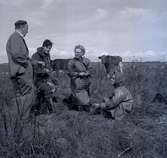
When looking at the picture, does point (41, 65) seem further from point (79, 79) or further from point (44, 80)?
point (79, 79)

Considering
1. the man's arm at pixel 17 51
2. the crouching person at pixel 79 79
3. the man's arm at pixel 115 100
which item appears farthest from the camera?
the crouching person at pixel 79 79

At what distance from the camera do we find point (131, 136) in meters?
6.47

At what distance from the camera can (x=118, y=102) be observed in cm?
759

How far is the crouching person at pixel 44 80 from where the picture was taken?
8023 millimetres

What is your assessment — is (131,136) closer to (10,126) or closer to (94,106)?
(94,106)

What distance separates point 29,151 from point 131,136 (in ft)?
7.00

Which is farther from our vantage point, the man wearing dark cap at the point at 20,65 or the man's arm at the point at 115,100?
the man's arm at the point at 115,100

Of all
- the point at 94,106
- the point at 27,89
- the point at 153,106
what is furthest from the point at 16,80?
the point at 153,106

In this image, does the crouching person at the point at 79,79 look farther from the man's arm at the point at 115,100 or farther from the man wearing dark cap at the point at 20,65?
the man wearing dark cap at the point at 20,65

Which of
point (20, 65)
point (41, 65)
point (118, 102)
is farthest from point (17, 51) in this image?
point (118, 102)

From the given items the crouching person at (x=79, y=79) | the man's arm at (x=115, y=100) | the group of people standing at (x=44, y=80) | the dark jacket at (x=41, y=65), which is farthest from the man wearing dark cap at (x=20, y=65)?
the crouching person at (x=79, y=79)

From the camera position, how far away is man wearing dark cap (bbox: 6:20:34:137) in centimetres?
700

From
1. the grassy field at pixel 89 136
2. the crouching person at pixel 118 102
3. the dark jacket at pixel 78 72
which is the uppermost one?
the dark jacket at pixel 78 72

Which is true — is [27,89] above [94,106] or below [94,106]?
above
